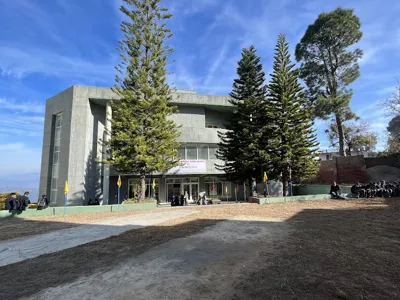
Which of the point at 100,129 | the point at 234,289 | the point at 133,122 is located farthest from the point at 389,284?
the point at 100,129

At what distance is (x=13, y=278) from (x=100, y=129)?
22391 mm

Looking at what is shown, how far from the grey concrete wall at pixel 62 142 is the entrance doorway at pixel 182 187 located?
1027cm

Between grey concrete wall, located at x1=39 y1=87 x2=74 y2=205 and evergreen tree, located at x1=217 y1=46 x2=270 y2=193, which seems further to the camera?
grey concrete wall, located at x1=39 y1=87 x2=74 y2=205

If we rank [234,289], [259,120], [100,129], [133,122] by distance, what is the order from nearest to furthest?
[234,289], [133,122], [259,120], [100,129]

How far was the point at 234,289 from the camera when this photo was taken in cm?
355

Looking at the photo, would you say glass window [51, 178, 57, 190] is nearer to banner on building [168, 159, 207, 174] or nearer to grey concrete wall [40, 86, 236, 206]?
grey concrete wall [40, 86, 236, 206]

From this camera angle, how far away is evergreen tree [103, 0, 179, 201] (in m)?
16.2

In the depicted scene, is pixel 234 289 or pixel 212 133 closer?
pixel 234 289

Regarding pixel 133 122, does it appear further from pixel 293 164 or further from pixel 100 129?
pixel 293 164

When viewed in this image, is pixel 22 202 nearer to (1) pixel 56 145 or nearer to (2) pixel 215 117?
(1) pixel 56 145

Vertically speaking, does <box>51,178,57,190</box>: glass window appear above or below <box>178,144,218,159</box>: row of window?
below

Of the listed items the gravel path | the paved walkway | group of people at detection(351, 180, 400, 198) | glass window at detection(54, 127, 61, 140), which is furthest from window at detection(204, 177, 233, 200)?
the gravel path

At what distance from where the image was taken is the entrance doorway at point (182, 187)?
25.9 metres

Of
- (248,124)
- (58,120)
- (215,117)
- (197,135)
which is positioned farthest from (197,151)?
(58,120)
